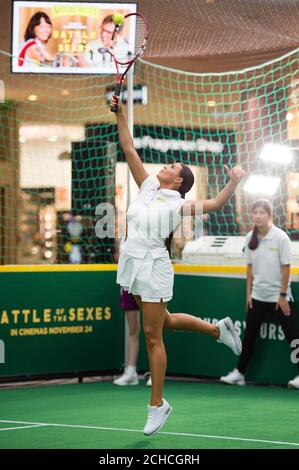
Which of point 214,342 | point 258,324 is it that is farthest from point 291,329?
point 214,342

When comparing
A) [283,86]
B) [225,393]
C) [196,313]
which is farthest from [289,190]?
[225,393]

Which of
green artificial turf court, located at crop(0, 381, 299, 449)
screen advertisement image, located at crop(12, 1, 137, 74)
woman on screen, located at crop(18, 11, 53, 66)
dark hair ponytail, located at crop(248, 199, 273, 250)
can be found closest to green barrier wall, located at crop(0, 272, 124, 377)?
green artificial turf court, located at crop(0, 381, 299, 449)

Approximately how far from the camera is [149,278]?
273 inches

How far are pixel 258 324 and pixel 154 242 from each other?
3.26 m

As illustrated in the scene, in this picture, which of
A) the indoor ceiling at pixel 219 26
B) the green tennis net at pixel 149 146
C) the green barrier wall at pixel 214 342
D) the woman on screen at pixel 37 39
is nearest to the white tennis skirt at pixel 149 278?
the green barrier wall at pixel 214 342

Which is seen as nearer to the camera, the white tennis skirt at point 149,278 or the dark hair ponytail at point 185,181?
the white tennis skirt at point 149,278

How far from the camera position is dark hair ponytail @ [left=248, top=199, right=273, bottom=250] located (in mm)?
9859

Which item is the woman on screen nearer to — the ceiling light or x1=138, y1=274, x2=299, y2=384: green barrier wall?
the ceiling light

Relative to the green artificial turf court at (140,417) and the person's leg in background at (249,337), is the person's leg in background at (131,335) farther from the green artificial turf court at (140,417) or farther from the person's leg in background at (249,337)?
the person's leg in background at (249,337)

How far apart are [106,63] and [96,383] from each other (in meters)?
3.70

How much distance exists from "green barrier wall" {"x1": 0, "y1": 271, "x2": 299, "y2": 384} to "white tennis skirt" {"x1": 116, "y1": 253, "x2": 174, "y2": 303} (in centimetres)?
324

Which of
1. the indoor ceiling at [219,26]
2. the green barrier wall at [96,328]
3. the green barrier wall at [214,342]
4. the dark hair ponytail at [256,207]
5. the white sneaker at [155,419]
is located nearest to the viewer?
the white sneaker at [155,419]

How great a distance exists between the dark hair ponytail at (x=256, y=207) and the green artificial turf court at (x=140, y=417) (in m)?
1.48

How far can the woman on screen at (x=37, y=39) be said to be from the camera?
1127 cm
